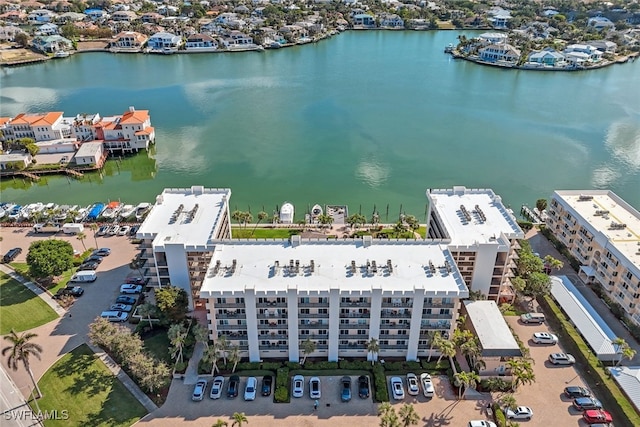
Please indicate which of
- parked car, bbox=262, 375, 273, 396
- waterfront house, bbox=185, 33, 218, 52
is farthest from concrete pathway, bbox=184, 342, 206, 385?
waterfront house, bbox=185, 33, 218, 52

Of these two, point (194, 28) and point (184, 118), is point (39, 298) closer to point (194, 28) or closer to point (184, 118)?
point (184, 118)

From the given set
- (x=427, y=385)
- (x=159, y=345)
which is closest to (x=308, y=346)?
(x=427, y=385)

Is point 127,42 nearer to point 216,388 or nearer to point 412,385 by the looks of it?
point 216,388

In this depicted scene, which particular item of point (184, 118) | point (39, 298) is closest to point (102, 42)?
point (184, 118)

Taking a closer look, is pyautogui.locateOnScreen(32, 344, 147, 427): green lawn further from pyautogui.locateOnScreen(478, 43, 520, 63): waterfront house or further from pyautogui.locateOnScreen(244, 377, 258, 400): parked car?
pyautogui.locateOnScreen(478, 43, 520, 63): waterfront house

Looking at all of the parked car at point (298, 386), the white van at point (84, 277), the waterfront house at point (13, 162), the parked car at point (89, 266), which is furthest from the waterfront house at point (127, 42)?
the parked car at point (298, 386)

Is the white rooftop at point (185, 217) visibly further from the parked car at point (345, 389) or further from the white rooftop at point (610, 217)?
the white rooftop at point (610, 217)
